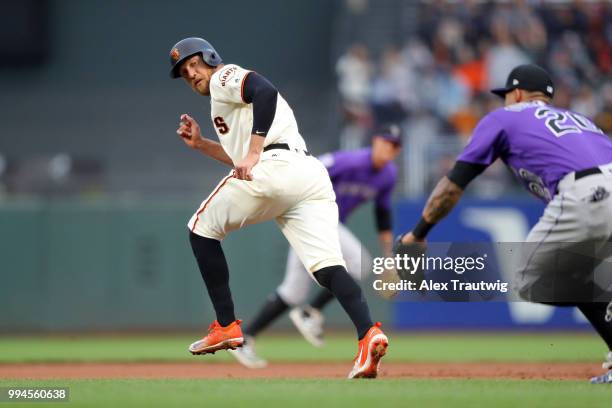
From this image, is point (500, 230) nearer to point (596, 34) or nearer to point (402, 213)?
point (402, 213)

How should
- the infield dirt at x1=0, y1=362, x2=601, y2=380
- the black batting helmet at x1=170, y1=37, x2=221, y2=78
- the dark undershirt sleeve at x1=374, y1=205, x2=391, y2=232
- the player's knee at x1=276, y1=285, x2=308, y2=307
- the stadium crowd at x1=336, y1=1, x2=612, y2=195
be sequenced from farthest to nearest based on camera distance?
1. the stadium crowd at x1=336, y1=1, x2=612, y2=195
2. the dark undershirt sleeve at x1=374, y1=205, x2=391, y2=232
3. the player's knee at x1=276, y1=285, x2=308, y2=307
4. the infield dirt at x1=0, y1=362, x2=601, y2=380
5. the black batting helmet at x1=170, y1=37, x2=221, y2=78

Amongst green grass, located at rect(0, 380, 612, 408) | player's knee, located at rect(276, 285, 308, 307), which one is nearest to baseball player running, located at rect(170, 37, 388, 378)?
green grass, located at rect(0, 380, 612, 408)

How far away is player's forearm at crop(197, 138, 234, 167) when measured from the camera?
6.97 metres

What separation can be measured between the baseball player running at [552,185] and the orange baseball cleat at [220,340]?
124cm

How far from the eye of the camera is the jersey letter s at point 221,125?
22.0 feet

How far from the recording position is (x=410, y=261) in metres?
6.32

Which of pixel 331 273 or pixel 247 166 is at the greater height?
pixel 247 166

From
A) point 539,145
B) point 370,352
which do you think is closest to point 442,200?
point 539,145

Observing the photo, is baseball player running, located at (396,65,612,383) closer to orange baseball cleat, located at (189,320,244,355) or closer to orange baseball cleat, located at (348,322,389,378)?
orange baseball cleat, located at (348,322,389,378)

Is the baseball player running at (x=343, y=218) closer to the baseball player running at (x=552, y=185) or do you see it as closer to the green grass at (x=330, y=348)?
the green grass at (x=330, y=348)

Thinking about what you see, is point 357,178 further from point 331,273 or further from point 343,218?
point 331,273

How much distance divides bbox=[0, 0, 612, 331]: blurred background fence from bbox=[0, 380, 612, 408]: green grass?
706 cm

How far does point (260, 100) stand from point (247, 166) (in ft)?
1.33

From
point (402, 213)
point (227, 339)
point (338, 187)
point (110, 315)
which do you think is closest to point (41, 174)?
point (110, 315)
